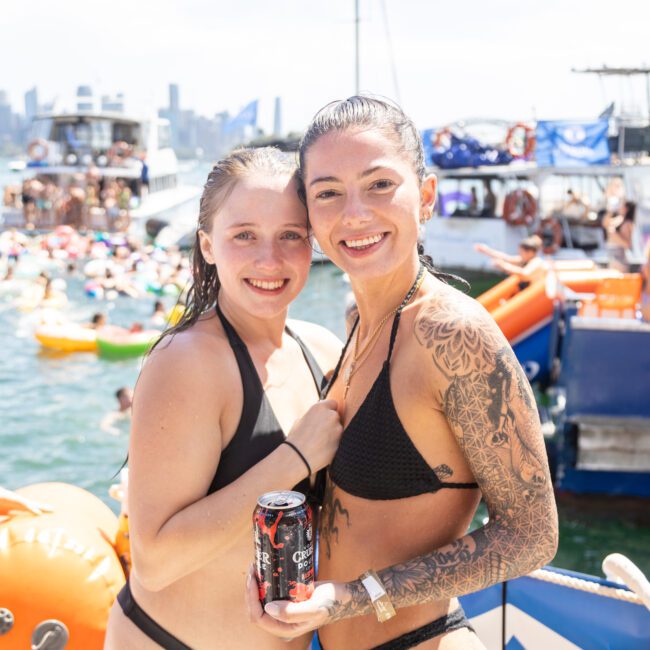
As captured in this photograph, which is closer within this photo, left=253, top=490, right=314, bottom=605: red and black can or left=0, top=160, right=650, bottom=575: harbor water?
left=253, top=490, right=314, bottom=605: red and black can

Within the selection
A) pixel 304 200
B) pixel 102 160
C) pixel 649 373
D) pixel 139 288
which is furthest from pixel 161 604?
pixel 102 160

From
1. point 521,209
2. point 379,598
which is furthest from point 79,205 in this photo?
point 379,598

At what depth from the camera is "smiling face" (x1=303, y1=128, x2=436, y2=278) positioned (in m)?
1.83

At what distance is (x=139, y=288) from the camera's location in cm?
2178

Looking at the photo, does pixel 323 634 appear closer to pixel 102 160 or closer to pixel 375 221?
pixel 375 221

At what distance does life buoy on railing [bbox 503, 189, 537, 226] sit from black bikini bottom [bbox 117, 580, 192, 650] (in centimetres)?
1901

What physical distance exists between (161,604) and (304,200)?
3.97 ft

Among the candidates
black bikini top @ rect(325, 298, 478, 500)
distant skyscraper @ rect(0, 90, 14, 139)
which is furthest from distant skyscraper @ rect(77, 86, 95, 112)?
distant skyscraper @ rect(0, 90, 14, 139)

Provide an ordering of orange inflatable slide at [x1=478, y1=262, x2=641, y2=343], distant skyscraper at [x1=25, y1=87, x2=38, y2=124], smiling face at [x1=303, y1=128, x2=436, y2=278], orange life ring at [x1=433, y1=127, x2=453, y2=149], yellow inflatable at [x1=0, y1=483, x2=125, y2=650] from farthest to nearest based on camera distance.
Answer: distant skyscraper at [x1=25, y1=87, x2=38, y2=124] → orange life ring at [x1=433, y1=127, x2=453, y2=149] → orange inflatable slide at [x1=478, y1=262, x2=641, y2=343] → yellow inflatable at [x1=0, y1=483, x2=125, y2=650] → smiling face at [x1=303, y1=128, x2=436, y2=278]

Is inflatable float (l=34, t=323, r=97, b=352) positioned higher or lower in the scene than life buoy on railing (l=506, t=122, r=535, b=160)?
lower

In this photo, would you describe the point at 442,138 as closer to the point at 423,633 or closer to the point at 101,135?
the point at 101,135

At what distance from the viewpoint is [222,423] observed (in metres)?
1.99

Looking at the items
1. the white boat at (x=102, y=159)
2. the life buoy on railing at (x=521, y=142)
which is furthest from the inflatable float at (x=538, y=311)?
the white boat at (x=102, y=159)

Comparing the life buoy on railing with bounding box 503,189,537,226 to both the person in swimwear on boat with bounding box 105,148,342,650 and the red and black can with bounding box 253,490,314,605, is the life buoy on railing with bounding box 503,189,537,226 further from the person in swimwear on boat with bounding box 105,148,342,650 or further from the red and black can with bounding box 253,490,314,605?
the red and black can with bounding box 253,490,314,605
